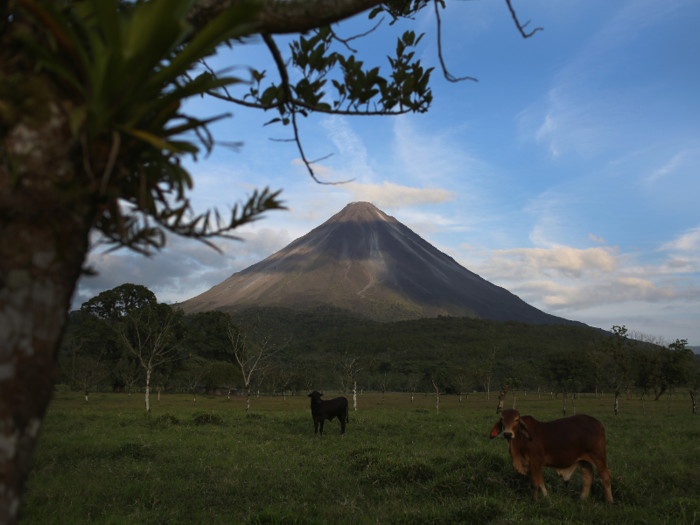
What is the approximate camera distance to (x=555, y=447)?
22.3 ft

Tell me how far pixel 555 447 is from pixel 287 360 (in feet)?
323

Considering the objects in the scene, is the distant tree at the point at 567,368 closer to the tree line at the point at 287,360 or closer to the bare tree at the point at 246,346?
the tree line at the point at 287,360

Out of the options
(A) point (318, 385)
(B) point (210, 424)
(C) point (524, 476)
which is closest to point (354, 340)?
(A) point (318, 385)

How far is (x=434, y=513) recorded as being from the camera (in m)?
5.85

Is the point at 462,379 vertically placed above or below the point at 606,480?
below

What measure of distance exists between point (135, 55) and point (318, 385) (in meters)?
86.3

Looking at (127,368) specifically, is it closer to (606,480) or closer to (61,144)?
(606,480)

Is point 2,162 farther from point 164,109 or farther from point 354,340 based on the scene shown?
point 354,340

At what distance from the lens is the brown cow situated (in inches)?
266

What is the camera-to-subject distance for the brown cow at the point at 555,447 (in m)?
6.76

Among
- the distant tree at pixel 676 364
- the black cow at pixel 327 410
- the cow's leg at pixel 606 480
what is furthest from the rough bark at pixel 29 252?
the distant tree at pixel 676 364

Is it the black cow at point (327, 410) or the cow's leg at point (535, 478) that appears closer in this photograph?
the cow's leg at point (535, 478)

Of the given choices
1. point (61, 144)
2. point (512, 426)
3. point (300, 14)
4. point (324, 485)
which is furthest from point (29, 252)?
point (324, 485)

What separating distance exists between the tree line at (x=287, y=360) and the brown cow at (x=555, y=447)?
26.4ft
